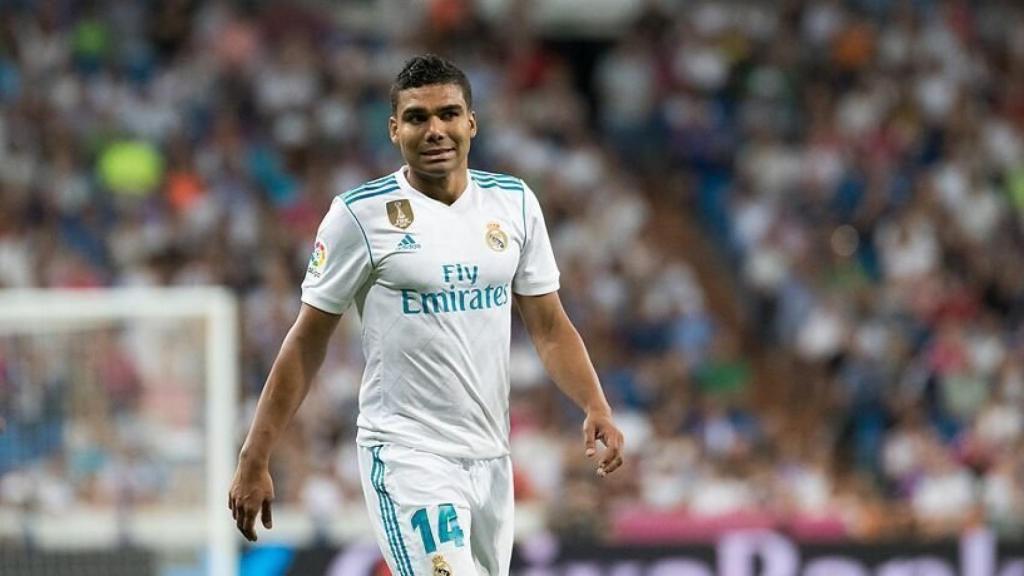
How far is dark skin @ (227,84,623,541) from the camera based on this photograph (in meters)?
5.25

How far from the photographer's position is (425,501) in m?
5.31

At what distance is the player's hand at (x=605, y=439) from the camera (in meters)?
5.39

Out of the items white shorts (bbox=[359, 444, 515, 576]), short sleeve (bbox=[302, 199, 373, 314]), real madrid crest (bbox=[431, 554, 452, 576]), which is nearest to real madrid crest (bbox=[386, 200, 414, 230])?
short sleeve (bbox=[302, 199, 373, 314])

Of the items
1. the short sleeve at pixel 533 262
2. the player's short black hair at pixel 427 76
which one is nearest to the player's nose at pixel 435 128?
the player's short black hair at pixel 427 76

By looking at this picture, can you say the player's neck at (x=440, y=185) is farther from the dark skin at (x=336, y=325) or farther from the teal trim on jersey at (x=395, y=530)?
the teal trim on jersey at (x=395, y=530)

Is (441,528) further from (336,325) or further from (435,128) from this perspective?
(435,128)

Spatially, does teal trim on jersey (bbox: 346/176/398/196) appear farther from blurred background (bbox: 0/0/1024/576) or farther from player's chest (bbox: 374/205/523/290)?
blurred background (bbox: 0/0/1024/576)

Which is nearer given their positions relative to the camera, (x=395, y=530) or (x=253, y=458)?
(x=253, y=458)

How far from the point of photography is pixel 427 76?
536cm

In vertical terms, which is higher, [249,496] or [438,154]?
[438,154]

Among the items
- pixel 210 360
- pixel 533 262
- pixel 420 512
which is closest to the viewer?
pixel 420 512

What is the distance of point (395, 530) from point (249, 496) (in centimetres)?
46

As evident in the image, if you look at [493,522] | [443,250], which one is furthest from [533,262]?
[493,522]

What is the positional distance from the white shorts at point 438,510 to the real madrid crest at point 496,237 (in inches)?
25.6
